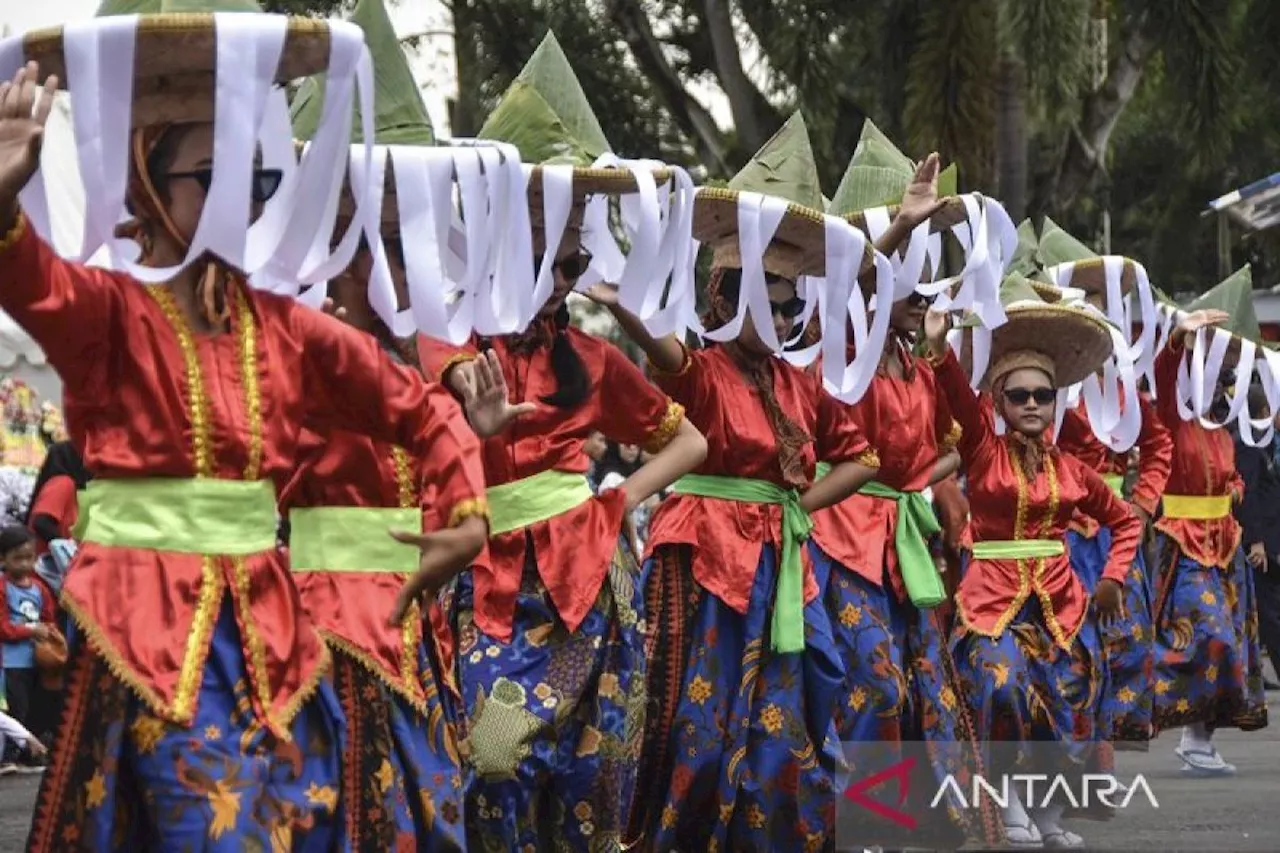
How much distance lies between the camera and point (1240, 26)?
22.4 metres

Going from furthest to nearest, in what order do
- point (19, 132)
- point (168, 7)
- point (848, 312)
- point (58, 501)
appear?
point (58, 501)
point (848, 312)
point (168, 7)
point (19, 132)

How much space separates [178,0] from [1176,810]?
6.95 metres

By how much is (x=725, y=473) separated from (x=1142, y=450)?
4722mm

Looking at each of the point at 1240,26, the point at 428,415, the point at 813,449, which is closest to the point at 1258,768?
the point at 813,449

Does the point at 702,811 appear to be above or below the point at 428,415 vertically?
below

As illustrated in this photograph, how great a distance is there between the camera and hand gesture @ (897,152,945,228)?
8.38m

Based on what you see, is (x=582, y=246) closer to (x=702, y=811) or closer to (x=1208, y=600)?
(x=702, y=811)

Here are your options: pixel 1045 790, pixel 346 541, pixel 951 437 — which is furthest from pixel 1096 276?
pixel 346 541

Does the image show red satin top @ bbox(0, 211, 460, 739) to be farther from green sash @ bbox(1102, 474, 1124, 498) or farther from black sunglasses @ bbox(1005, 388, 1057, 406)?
green sash @ bbox(1102, 474, 1124, 498)

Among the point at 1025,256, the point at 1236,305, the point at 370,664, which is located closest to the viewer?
the point at 370,664

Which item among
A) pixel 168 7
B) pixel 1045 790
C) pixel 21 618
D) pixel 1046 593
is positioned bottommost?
pixel 1045 790

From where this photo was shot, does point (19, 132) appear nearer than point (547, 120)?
Yes

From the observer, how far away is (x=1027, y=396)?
386 inches

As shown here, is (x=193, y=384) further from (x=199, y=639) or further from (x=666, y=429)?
(x=666, y=429)
